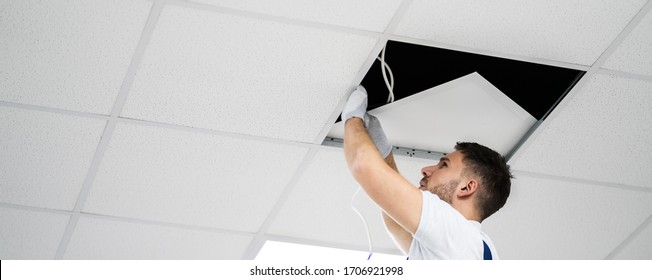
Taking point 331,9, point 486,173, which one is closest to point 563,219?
point 486,173

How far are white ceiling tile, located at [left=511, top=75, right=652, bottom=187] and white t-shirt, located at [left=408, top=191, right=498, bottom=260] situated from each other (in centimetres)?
55

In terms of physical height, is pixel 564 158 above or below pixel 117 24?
below

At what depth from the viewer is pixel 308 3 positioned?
1936 mm

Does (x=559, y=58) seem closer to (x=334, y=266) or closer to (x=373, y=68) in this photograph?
(x=373, y=68)

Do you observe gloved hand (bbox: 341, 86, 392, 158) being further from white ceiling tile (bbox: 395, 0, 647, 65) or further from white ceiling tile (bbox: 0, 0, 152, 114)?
white ceiling tile (bbox: 0, 0, 152, 114)

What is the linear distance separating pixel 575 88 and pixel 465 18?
1.42 ft

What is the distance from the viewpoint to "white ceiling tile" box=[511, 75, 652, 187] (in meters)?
2.20

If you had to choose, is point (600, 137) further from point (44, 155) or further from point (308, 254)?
point (44, 155)

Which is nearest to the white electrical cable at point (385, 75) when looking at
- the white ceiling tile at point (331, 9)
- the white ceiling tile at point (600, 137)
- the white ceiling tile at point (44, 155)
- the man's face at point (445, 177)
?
the white ceiling tile at point (331, 9)

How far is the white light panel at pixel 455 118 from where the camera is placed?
2189 millimetres

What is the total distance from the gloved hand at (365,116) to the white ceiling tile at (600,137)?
19.2 inches

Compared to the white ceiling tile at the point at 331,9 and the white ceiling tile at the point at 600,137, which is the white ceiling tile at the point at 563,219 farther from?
the white ceiling tile at the point at 331,9

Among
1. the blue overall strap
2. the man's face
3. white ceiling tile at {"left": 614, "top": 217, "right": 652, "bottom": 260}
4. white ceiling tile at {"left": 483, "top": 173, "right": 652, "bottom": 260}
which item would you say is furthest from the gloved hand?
white ceiling tile at {"left": 614, "top": 217, "right": 652, "bottom": 260}

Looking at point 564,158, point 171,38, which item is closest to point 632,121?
point 564,158
